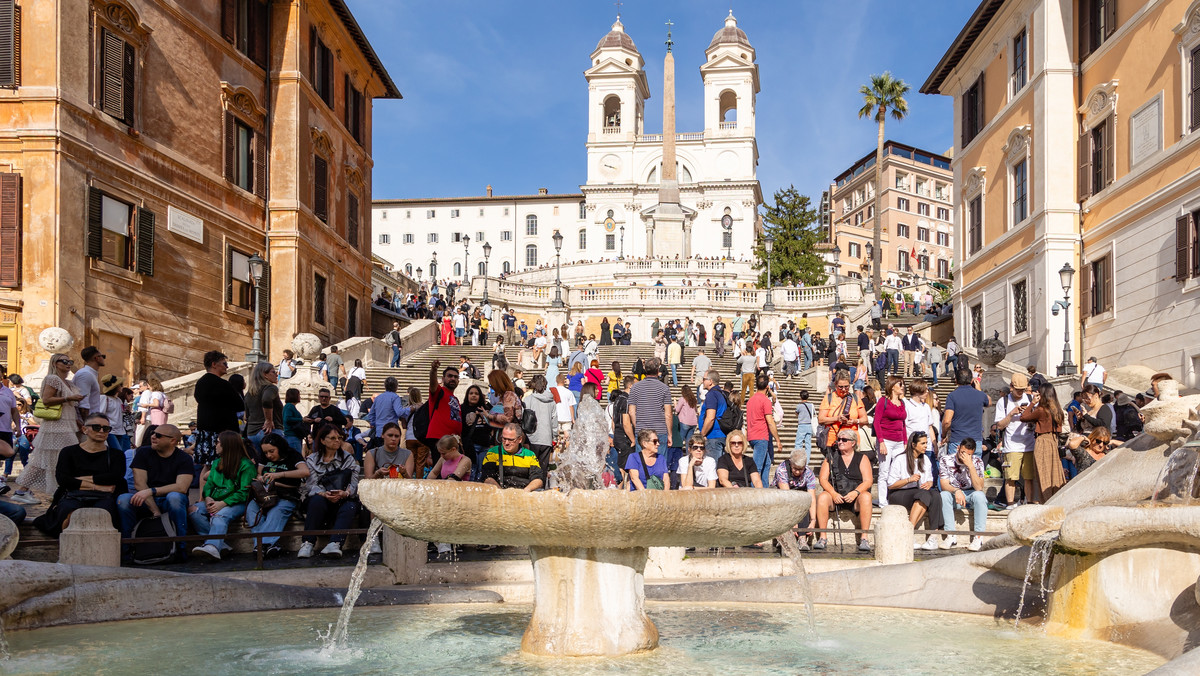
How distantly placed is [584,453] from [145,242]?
15538mm

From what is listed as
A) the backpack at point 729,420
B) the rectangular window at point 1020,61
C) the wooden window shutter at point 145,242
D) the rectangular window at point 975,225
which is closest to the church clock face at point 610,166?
the rectangular window at point 975,225

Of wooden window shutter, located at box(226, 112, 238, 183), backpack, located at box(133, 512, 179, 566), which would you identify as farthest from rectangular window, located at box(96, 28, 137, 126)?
backpack, located at box(133, 512, 179, 566)

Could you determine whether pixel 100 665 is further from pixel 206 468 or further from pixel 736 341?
pixel 736 341

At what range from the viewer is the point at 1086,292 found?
23.8m

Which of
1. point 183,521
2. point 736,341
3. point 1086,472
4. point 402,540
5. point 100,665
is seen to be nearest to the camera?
point 100,665

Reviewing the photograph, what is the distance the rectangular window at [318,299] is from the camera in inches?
1076

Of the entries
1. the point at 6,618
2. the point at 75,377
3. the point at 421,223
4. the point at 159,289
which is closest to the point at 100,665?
the point at 6,618

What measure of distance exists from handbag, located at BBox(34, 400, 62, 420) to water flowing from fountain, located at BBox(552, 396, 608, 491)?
6.78 m

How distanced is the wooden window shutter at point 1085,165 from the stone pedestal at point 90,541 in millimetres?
21926

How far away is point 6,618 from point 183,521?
2736 millimetres

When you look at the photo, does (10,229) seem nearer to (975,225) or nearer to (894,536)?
(894,536)

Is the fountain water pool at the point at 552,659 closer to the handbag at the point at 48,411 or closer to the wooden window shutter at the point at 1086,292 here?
the handbag at the point at 48,411

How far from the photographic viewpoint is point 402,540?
30.4ft

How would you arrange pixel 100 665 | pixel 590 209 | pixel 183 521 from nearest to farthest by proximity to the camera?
pixel 100 665 < pixel 183 521 < pixel 590 209
